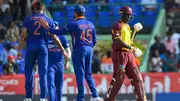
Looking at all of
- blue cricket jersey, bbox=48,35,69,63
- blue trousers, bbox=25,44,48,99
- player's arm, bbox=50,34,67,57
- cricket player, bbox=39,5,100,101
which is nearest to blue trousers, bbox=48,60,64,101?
blue cricket jersey, bbox=48,35,69,63

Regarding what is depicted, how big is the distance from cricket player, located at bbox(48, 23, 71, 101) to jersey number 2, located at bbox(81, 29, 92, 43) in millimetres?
840

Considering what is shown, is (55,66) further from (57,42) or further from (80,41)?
(80,41)

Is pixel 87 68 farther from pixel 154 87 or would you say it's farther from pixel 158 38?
pixel 158 38

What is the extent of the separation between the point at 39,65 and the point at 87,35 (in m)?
1.33

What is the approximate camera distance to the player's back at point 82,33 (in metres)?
17.1

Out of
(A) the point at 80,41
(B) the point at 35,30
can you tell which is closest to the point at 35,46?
(B) the point at 35,30

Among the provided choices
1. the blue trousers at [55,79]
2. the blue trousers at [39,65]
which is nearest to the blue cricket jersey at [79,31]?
the blue trousers at [39,65]

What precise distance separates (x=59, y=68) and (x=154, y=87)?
599 centimetres

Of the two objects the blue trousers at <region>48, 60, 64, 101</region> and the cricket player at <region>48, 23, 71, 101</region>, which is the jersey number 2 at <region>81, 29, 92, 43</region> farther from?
the blue trousers at <region>48, 60, 64, 101</region>

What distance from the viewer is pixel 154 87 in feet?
77.2

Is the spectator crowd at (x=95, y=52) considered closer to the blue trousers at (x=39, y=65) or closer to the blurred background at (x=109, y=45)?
the blurred background at (x=109, y=45)

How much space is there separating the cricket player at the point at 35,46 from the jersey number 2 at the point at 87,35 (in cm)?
81

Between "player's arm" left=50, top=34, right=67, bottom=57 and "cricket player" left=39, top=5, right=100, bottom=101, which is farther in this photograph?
"player's arm" left=50, top=34, right=67, bottom=57

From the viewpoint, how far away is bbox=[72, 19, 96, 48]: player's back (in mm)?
17125
